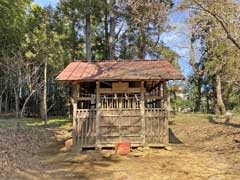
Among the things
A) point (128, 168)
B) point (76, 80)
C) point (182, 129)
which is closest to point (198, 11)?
point (76, 80)

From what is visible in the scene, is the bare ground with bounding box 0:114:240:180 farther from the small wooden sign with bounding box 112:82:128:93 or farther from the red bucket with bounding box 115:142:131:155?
the small wooden sign with bounding box 112:82:128:93

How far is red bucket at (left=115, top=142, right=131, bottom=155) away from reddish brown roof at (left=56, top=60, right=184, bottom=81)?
6.74 ft

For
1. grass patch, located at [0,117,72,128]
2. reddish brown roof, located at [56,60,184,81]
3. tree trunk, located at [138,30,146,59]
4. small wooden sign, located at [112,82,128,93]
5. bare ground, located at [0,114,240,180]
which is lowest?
bare ground, located at [0,114,240,180]

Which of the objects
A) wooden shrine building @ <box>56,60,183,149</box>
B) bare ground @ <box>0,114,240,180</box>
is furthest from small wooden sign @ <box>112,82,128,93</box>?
bare ground @ <box>0,114,240,180</box>

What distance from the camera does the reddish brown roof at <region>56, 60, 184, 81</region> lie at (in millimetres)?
9688

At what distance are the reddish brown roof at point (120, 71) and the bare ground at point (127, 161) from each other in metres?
2.34

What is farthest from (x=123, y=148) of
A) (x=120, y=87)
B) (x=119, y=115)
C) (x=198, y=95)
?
(x=198, y=95)

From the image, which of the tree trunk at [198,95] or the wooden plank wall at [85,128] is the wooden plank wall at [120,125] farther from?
the tree trunk at [198,95]

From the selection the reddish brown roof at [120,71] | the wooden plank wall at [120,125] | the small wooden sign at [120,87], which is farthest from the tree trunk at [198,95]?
the small wooden sign at [120,87]

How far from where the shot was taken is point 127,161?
8.38 m

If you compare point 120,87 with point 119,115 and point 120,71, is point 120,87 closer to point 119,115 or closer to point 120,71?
point 120,71

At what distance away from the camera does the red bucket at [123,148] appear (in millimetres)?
9422

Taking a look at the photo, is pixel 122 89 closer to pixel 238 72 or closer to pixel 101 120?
pixel 101 120

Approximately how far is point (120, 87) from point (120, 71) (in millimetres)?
624
